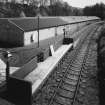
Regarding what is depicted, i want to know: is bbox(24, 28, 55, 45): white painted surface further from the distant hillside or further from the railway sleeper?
the distant hillside

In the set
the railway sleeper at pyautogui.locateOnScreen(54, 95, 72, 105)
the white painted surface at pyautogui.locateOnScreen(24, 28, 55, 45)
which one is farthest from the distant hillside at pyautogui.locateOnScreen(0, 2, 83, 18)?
the railway sleeper at pyautogui.locateOnScreen(54, 95, 72, 105)

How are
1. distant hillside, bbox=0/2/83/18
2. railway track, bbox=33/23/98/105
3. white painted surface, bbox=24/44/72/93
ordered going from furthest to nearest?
distant hillside, bbox=0/2/83/18 → white painted surface, bbox=24/44/72/93 → railway track, bbox=33/23/98/105

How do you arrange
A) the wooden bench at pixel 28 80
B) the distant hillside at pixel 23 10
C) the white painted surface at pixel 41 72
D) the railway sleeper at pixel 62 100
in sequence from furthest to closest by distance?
the distant hillside at pixel 23 10, the white painted surface at pixel 41 72, the railway sleeper at pixel 62 100, the wooden bench at pixel 28 80

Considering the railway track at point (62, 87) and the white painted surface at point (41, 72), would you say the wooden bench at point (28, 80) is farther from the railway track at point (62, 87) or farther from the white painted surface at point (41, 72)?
the railway track at point (62, 87)

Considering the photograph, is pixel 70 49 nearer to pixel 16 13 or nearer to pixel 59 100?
pixel 59 100

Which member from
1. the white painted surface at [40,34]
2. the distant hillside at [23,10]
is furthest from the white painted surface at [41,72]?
the distant hillside at [23,10]

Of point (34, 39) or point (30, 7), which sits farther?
point (30, 7)

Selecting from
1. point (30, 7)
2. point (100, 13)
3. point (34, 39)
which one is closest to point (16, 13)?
point (30, 7)

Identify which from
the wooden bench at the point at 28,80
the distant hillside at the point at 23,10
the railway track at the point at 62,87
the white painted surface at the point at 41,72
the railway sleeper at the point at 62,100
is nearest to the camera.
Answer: the wooden bench at the point at 28,80

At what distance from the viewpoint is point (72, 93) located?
1130cm

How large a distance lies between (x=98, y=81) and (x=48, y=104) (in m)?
5.38

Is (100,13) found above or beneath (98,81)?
above

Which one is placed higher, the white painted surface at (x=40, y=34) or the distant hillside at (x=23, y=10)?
the distant hillside at (x=23, y=10)

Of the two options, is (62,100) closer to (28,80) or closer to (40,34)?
(28,80)
